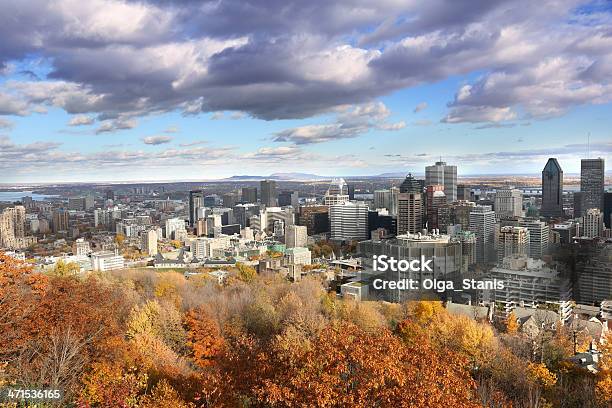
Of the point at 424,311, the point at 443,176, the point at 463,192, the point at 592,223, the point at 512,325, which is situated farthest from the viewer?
the point at 443,176

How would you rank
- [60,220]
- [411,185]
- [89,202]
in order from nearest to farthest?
[411,185] → [60,220] → [89,202]

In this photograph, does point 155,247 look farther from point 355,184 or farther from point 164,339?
point 164,339

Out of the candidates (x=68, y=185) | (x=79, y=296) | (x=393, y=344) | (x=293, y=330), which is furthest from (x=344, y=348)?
(x=68, y=185)

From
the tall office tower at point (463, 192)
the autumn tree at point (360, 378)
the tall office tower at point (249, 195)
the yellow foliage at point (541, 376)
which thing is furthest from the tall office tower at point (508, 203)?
the autumn tree at point (360, 378)

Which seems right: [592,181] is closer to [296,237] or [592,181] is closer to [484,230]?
[484,230]

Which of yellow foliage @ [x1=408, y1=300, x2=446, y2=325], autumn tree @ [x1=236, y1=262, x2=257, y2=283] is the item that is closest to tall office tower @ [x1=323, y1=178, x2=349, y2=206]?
autumn tree @ [x1=236, y1=262, x2=257, y2=283]

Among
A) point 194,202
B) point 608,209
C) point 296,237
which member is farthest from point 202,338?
point 194,202

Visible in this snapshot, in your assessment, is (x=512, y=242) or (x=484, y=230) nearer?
(x=512, y=242)

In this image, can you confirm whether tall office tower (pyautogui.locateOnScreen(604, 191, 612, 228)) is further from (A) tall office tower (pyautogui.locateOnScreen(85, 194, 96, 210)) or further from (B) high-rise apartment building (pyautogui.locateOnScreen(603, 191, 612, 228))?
(A) tall office tower (pyautogui.locateOnScreen(85, 194, 96, 210))
